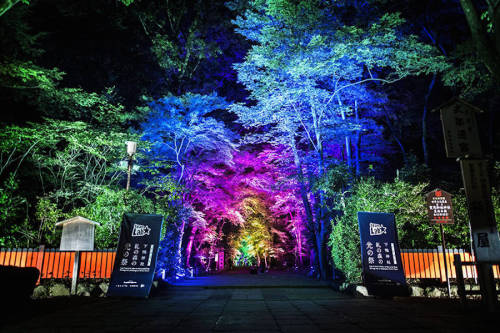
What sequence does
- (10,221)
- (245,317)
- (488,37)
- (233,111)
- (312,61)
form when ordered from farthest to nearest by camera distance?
(233,111), (312,61), (10,221), (488,37), (245,317)

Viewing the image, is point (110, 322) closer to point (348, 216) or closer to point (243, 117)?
point (348, 216)

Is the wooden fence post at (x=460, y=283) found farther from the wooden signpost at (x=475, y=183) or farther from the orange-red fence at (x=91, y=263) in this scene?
the orange-red fence at (x=91, y=263)

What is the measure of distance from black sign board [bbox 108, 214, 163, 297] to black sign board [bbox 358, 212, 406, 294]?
5.33 metres

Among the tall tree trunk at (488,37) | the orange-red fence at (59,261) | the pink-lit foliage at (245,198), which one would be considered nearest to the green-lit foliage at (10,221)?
the orange-red fence at (59,261)

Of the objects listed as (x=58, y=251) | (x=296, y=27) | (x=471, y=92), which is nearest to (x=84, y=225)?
(x=58, y=251)

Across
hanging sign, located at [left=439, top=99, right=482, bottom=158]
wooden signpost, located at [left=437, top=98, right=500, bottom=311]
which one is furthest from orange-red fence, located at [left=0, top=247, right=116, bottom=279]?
hanging sign, located at [left=439, top=99, right=482, bottom=158]

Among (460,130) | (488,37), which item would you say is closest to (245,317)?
(460,130)

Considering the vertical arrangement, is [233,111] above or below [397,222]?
above

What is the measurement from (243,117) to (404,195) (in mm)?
7129

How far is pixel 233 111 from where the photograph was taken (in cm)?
1425

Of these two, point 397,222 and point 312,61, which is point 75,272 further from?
point 312,61

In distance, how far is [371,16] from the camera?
1242 centimetres

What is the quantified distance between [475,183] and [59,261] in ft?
34.5

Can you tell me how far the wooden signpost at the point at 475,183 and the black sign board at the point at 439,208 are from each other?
2.68 meters
